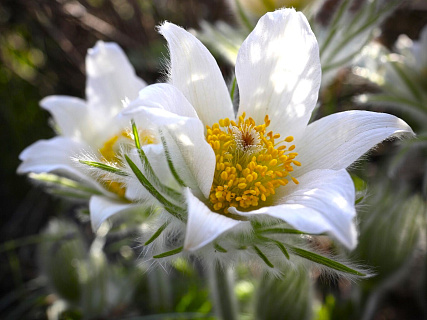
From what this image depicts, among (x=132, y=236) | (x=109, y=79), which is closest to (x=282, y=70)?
(x=109, y=79)

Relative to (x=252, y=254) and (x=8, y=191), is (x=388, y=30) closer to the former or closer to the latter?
(x=252, y=254)

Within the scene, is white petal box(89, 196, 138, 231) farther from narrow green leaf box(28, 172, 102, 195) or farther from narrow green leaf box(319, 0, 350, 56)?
narrow green leaf box(319, 0, 350, 56)

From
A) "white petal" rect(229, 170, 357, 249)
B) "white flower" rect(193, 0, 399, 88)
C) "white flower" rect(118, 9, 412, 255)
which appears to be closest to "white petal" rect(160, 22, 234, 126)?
"white flower" rect(118, 9, 412, 255)

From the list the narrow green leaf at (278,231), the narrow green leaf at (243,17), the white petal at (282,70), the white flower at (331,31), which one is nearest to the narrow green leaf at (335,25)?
the white flower at (331,31)

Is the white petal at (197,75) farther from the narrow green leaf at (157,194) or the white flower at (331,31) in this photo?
the white flower at (331,31)

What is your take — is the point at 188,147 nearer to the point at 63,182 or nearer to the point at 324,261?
the point at 324,261
